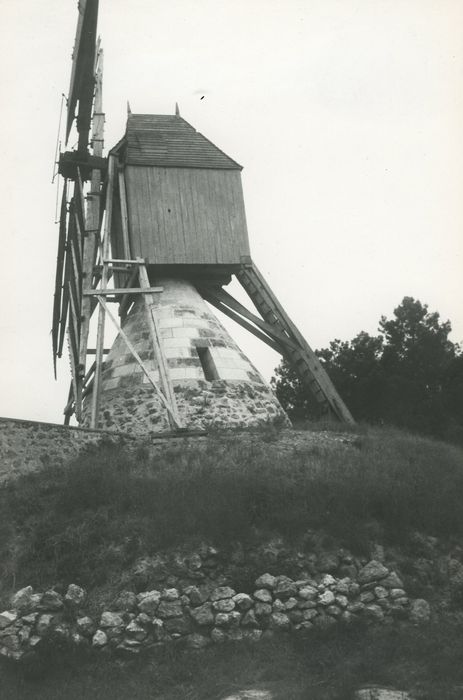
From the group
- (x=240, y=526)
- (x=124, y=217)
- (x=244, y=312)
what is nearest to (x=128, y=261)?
(x=124, y=217)

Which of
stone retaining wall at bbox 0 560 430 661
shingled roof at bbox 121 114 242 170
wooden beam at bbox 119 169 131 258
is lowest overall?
stone retaining wall at bbox 0 560 430 661

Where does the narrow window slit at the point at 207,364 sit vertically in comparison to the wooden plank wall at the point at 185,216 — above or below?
below

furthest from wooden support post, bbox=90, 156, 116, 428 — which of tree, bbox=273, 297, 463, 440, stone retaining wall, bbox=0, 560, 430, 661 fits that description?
tree, bbox=273, 297, 463, 440

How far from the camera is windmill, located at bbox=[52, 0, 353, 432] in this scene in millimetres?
20141

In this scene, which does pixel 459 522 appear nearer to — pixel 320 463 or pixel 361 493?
pixel 361 493

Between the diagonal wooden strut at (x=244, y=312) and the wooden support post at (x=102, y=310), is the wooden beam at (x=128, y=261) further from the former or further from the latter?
the diagonal wooden strut at (x=244, y=312)

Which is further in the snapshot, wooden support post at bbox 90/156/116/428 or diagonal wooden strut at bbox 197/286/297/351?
diagonal wooden strut at bbox 197/286/297/351

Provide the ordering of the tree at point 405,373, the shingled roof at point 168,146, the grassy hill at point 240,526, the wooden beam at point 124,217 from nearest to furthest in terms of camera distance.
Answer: the grassy hill at point 240,526
the wooden beam at point 124,217
the shingled roof at point 168,146
the tree at point 405,373

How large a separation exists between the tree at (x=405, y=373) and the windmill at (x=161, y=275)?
18.0ft

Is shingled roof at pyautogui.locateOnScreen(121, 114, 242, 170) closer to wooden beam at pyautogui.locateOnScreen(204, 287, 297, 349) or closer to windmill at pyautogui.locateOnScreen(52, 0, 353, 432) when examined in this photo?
windmill at pyautogui.locateOnScreen(52, 0, 353, 432)

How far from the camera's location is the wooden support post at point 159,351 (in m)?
18.1

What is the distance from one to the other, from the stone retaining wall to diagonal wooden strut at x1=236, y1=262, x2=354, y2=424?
9360 mm

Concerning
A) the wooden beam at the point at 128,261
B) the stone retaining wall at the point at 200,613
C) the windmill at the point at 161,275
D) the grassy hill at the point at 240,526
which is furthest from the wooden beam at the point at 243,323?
the stone retaining wall at the point at 200,613

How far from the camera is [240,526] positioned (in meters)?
13.4
